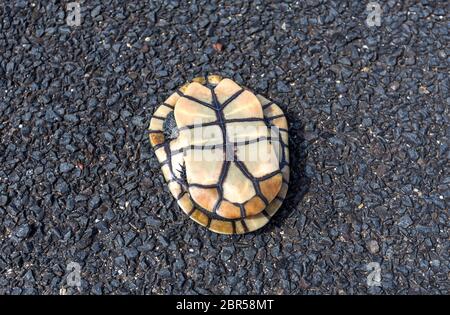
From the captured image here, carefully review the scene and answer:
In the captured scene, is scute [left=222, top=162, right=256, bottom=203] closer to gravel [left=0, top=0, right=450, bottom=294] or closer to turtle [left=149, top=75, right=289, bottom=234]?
turtle [left=149, top=75, right=289, bottom=234]

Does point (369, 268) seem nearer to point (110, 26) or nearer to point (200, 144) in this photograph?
point (200, 144)

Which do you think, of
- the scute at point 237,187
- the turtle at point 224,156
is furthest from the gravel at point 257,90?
the scute at point 237,187

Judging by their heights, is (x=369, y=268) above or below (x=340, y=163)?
below

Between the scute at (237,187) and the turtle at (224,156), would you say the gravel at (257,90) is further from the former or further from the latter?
the scute at (237,187)

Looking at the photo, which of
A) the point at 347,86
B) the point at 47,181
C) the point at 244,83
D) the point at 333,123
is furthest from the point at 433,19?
the point at 47,181

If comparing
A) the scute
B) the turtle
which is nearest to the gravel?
the turtle

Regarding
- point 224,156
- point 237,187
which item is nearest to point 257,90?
point 224,156
